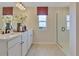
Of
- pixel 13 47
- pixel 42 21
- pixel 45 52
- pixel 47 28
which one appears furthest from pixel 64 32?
pixel 13 47

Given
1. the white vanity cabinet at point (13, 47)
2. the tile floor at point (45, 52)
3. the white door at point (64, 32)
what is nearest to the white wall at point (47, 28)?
the white door at point (64, 32)

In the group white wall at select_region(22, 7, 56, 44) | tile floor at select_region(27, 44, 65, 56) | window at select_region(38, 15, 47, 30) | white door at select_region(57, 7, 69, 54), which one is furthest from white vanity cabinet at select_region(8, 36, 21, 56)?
window at select_region(38, 15, 47, 30)

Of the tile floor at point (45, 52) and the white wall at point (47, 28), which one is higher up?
the white wall at point (47, 28)

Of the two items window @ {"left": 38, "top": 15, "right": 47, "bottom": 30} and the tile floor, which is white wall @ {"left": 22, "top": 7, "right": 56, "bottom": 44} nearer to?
window @ {"left": 38, "top": 15, "right": 47, "bottom": 30}

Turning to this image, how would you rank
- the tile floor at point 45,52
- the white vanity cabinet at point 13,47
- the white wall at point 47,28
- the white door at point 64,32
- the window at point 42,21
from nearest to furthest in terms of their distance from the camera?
the white vanity cabinet at point 13,47 < the tile floor at point 45,52 < the white door at point 64,32 < the white wall at point 47,28 < the window at point 42,21

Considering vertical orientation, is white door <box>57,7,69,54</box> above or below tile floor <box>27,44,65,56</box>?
above

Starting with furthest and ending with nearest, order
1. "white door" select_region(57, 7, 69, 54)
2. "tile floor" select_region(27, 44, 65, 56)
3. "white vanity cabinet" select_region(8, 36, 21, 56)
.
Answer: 1. "white door" select_region(57, 7, 69, 54)
2. "tile floor" select_region(27, 44, 65, 56)
3. "white vanity cabinet" select_region(8, 36, 21, 56)

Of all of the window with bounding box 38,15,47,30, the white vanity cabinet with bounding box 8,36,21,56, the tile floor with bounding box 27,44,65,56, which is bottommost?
the tile floor with bounding box 27,44,65,56

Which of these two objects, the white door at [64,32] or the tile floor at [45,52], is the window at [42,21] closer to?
the white door at [64,32]

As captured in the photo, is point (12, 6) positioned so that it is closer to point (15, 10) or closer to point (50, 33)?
point (15, 10)

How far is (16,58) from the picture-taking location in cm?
123

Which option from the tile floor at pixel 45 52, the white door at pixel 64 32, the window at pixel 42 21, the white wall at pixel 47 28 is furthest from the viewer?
the window at pixel 42 21

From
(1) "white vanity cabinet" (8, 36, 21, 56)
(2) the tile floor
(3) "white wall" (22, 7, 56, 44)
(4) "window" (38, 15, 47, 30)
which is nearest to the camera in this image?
(1) "white vanity cabinet" (8, 36, 21, 56)

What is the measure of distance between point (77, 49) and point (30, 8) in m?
5.95
